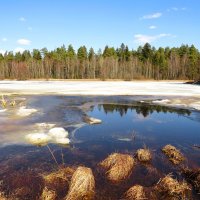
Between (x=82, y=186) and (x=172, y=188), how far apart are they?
277 cm

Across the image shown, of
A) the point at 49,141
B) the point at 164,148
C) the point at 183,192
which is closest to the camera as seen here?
the point at 183,192

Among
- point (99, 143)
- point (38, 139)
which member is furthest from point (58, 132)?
point (99, 143)

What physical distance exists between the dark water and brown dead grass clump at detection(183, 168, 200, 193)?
0.32 meters

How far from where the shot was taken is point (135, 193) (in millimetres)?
8836

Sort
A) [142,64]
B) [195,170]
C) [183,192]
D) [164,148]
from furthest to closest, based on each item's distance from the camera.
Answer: [142,64] → [164,148] → [195,170] → [183,192]

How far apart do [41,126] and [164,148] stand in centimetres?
779

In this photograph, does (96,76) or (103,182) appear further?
(96,76)

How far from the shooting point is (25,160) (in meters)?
12.0

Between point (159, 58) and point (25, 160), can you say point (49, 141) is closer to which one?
point (25, 160)

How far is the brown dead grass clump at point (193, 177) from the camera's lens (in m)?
9.66

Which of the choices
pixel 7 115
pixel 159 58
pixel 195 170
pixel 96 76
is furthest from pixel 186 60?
pixel 195 170

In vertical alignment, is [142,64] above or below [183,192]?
above

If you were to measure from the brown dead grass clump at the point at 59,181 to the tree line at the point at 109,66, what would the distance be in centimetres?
9377

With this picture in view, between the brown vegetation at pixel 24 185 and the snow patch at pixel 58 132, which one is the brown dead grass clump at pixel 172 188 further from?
the snow patch at pixel 58 132
